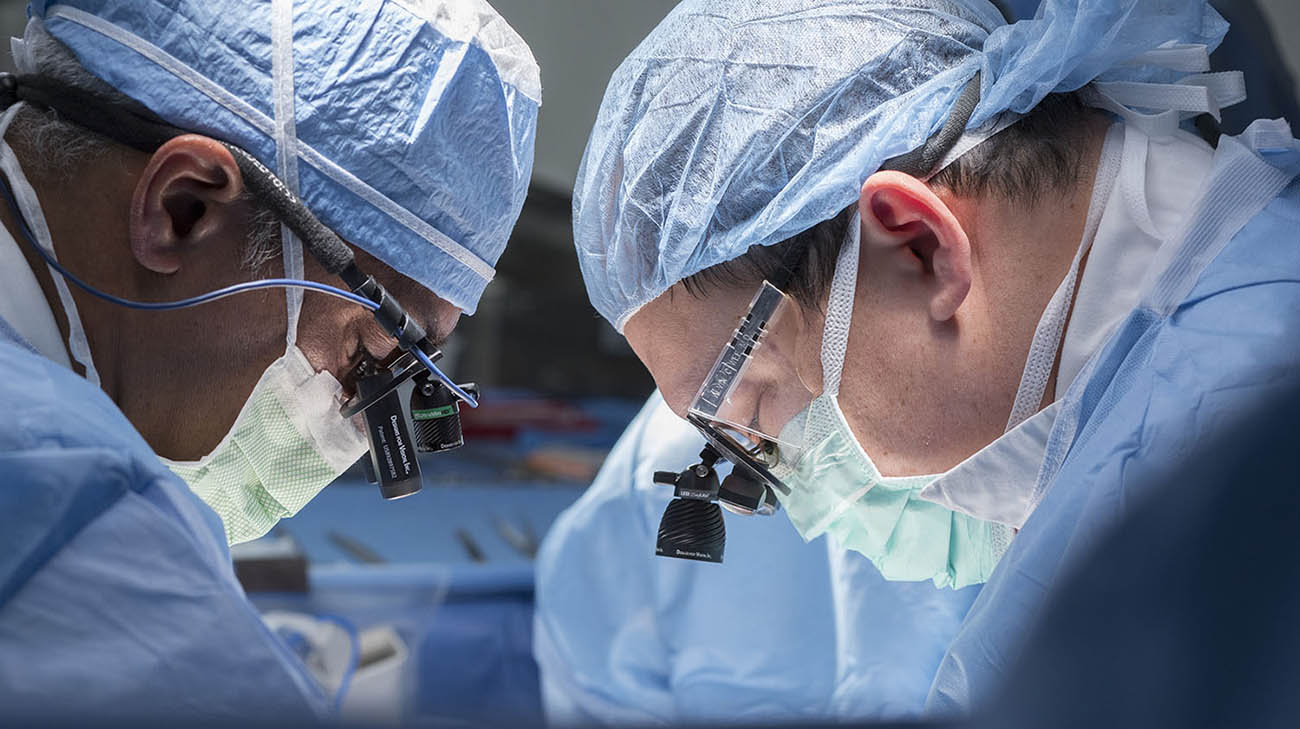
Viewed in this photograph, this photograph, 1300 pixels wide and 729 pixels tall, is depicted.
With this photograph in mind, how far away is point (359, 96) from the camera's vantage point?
4.32 feet

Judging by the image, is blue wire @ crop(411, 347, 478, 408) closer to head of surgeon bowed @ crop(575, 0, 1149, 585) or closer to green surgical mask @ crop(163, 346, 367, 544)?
green surgical mask @ crop(163, 346, 367, 544)

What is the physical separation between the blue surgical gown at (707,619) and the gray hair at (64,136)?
38.9 inches

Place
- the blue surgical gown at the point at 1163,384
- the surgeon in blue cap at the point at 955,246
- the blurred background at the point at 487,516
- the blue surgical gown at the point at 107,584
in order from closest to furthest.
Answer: the blue surgical gown at the point at 107,584
the blue surgical gown at the point at 1163,384
the surgeon in blue cap at the point at 955,246
the blurred background at the point at 487,516

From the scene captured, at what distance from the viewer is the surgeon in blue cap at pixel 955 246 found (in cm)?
111

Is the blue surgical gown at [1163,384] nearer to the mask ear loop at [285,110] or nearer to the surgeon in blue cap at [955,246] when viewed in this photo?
the surgeon in blue cap at [955,246]

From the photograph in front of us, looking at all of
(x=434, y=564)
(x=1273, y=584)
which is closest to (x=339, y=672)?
(x=434, y=564)

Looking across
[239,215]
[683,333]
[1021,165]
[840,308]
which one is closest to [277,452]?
[239,215]

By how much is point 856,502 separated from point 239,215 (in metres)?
0.87

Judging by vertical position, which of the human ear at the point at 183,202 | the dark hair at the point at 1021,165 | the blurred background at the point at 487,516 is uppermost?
the dark hair at the point at 1021,165

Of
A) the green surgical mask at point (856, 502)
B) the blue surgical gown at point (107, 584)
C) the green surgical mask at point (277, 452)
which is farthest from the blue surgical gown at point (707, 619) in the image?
the blue surgical gown at point (107, 584)

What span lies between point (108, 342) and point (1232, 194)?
4.18 ft

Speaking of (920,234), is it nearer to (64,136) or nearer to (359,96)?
(359,96)

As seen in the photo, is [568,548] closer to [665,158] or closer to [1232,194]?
[665,158]

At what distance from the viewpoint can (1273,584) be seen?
40 centimetres
